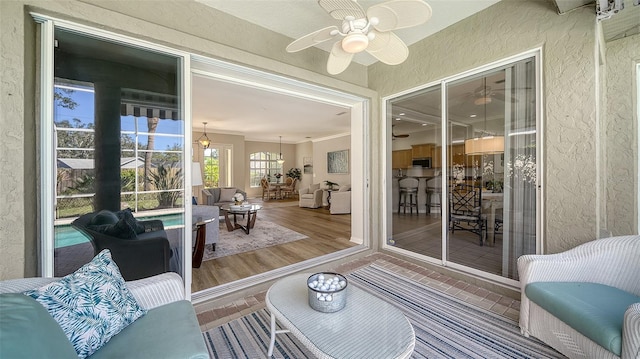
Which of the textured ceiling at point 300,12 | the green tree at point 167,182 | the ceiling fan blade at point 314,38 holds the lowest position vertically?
the green tree at point 167,182

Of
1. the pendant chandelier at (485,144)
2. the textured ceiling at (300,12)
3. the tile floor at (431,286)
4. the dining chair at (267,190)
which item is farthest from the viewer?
the dining chair at (267,190)

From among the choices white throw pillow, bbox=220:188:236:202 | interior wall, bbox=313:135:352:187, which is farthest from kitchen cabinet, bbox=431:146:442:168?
interior wall, bbox=313:135:352:187

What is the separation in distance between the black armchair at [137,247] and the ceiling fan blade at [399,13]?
2.34 metres

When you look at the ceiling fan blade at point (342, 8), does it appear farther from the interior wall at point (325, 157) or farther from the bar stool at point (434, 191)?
the interior wall at point (325, 157)

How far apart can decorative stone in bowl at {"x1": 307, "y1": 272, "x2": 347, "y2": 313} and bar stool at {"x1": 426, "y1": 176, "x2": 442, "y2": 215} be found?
2113 mm

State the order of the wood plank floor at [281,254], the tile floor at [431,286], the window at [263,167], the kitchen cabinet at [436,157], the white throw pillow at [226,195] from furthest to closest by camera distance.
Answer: the window at [263,167] → the white throw pillow at [226,195] → the kitchen cabinet at [436,157] → the wood plank floor at [281,254] → the tile floor at [431,286]

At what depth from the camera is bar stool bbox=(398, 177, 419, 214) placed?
12.2 ft

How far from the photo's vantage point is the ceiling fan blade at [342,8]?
146cm

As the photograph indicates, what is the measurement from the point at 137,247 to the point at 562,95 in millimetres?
3796

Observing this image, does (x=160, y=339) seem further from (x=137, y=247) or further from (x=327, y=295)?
(x=137, y=247)

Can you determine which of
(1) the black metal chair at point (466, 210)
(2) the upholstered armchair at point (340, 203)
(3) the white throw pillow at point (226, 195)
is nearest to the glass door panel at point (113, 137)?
(1) the black metal chair at point (466, 210)

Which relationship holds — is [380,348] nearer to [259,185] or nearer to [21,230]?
[21,230]

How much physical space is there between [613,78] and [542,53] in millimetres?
932

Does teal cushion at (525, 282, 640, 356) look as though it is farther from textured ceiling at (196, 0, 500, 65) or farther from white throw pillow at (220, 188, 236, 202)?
white throw pillow at (220, 188, 236, 202)
